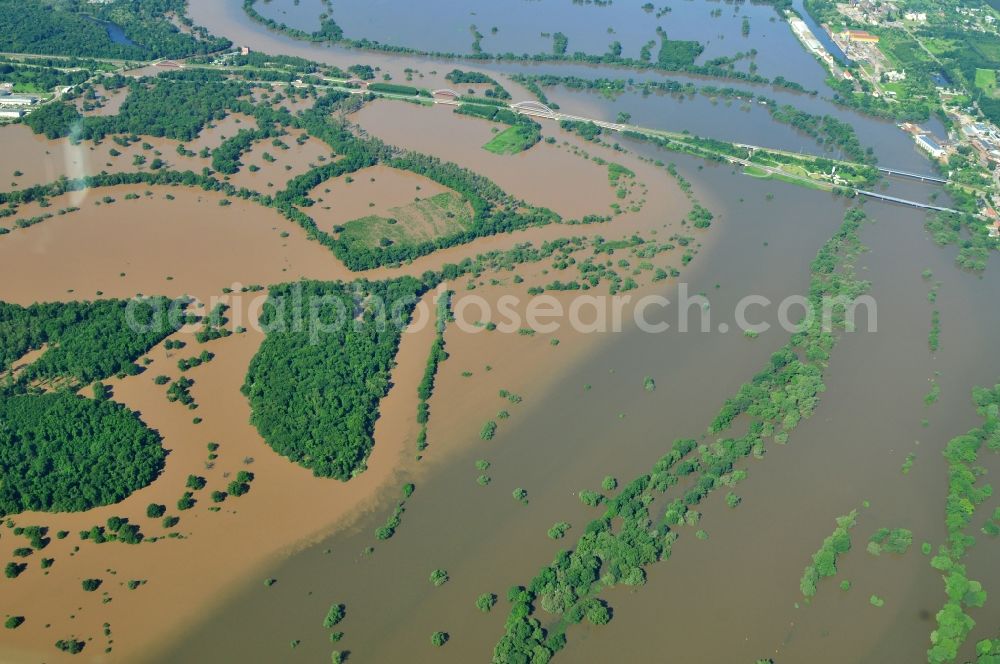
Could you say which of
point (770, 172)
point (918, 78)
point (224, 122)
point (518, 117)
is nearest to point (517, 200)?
point (518, 117)

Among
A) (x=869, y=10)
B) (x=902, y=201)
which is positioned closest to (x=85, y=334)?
(x=902, y=201)

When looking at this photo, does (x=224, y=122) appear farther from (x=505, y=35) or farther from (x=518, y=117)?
(x=505, y=35)

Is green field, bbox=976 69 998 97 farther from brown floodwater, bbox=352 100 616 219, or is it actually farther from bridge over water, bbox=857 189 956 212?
brown floodwater, bbox=352 100 616 219

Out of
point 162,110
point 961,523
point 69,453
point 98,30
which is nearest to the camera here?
point 69,453

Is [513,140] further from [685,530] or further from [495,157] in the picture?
[685,530]

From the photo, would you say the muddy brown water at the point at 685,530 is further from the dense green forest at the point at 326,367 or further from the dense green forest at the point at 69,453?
the dense green forest at the point at 69,453

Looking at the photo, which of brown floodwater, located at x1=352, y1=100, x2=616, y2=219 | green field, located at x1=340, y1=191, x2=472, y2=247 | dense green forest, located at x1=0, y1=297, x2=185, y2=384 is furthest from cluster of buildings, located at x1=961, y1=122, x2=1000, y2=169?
dense green forest, located at x1=0, y1=297, x2=185, y2=384

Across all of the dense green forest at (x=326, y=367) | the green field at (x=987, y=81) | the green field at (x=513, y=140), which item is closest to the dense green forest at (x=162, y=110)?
the green field at (x=513, y=140)
